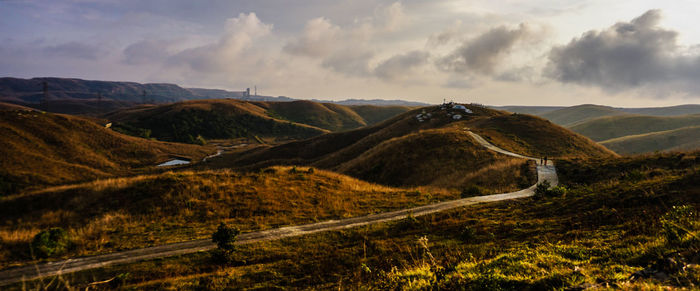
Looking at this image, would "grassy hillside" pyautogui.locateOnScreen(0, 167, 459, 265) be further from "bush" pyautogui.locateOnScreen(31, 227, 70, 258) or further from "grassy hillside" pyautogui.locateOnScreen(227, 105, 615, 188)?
"grassy hillside" pyautogui.locateOnScreen(227, 105, 615, 188)

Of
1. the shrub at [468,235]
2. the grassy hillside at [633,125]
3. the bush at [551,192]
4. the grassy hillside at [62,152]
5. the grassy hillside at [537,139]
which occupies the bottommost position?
the grassy hillside at [62,152]

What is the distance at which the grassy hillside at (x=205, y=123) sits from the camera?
410 ft

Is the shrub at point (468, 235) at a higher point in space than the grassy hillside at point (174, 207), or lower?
higher

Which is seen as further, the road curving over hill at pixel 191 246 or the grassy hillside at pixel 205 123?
the grassy hillside at pixel 205 123

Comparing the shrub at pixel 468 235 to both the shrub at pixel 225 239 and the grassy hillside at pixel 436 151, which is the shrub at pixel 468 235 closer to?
the shrub at pixel 225 239

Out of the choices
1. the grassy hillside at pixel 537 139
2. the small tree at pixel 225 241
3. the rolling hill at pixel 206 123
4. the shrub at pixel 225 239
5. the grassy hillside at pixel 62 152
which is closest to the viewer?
the small tree at pixel 225 241

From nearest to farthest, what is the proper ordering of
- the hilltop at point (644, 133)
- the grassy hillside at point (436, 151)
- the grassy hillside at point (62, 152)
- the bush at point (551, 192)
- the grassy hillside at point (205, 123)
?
the bush at point (551, 192)
the grassy hillside at point (436, 151)
the grassy hillside at point (62, 152)
the hilltop at point (644, 133)
the grassy hillside at point (205, 123)

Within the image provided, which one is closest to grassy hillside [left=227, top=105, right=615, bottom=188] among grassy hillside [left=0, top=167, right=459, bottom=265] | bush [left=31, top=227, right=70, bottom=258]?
grassy hillside [left=0, top=167, right=459, bottom=265]

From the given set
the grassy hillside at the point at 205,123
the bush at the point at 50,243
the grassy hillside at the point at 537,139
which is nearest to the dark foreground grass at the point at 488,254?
the bush at the point at 50,243

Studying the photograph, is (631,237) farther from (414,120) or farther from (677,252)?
(414,120)

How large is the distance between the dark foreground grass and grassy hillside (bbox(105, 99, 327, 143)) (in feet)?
410

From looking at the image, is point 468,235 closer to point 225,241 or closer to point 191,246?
point 225,241

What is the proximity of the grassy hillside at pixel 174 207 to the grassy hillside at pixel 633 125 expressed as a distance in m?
213

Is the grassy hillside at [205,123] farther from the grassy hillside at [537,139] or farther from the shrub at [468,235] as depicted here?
the shrub at [468,235]
